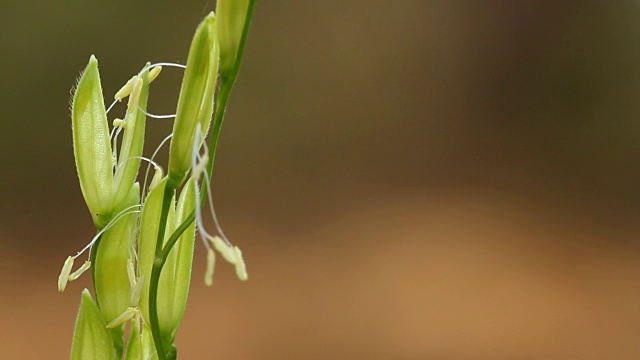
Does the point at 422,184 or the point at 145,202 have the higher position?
the point at 422,184

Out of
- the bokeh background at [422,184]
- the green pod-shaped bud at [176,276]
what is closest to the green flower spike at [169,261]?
the green pod-shaped bud at [176,276]

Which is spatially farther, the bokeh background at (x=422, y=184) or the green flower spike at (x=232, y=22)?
the bokeh background at (x=422, y=184)

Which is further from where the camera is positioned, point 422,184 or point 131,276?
point 422,184

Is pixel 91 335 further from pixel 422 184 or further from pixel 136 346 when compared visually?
pixel 422 184

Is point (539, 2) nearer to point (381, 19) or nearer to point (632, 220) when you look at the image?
point (381, 19)

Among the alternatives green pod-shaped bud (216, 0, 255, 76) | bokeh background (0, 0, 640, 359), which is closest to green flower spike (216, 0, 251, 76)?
green pod-shaped bud (216, 0, 255, 76)

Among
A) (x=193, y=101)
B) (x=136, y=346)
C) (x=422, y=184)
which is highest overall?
(x=422, y=184)

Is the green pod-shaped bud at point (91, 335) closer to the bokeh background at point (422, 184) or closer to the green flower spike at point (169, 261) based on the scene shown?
the green flower spike at point (169, 261)

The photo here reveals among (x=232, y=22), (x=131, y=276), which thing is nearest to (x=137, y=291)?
(x=131, y=276)
